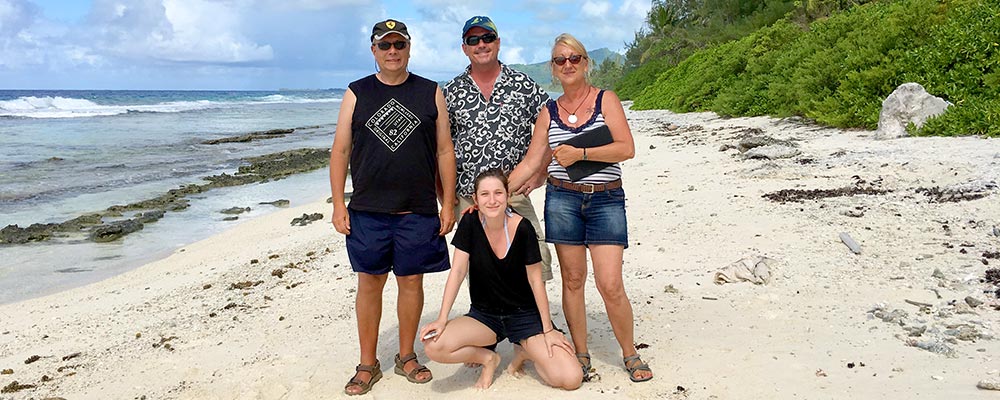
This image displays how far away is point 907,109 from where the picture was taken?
1025 centimetres

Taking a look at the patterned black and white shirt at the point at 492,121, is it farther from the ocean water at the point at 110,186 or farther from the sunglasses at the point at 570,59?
the ocean water at the point at 110,186

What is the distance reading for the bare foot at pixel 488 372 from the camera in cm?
404

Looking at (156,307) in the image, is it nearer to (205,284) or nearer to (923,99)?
(205,284)

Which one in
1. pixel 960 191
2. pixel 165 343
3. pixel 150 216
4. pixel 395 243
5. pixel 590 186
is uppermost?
pixel 590 186

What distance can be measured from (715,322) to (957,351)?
136 centimetres

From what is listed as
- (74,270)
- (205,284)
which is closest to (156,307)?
(205,284)

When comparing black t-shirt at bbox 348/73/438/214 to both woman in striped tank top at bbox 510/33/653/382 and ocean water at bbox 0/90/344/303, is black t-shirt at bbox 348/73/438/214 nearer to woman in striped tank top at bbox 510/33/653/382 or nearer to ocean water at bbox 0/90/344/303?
woman in striped tank top at bbox 510/33/653/382

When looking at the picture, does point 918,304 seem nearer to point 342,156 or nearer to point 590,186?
point 590,186

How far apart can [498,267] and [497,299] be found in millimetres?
Result: 214

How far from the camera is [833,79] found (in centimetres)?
1387

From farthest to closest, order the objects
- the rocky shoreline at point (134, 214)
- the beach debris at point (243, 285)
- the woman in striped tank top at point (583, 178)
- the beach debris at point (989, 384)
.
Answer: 1. the rocky shoreline at point (134, 214)
2. the beach debris at point (243, 285)
3. the woman in striped tank top at point (583, 178)
4. the beach debris at point (989, 384)

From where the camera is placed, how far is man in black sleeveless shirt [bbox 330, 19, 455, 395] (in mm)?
3883

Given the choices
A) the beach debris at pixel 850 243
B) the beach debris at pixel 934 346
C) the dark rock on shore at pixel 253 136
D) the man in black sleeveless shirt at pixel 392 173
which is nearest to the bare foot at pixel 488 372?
the man in black sleeveless shirt at pixel 392 173

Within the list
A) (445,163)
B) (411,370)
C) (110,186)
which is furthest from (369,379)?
(110,186)
